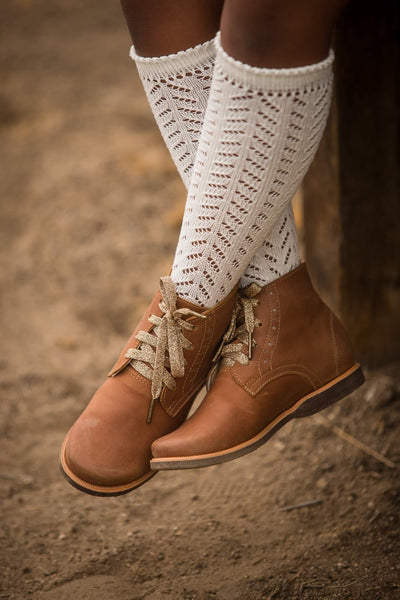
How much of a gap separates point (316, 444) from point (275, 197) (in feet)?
2.36

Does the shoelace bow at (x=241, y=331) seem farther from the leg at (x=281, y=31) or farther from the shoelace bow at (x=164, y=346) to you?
the leg at (x=281, y=31)

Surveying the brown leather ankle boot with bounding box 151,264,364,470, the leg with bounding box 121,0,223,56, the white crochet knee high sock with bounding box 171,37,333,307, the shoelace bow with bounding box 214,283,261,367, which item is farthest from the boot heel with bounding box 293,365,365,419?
the leg with bounding box 121,0,223,56

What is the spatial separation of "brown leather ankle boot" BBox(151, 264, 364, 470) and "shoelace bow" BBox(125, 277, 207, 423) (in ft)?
0.26

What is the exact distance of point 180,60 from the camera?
1024mm

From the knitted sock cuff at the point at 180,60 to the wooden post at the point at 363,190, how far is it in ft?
1.51

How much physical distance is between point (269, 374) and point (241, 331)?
9 cm

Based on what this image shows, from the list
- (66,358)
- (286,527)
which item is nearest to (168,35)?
(286,527)

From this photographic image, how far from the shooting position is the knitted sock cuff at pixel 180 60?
40.2 inches

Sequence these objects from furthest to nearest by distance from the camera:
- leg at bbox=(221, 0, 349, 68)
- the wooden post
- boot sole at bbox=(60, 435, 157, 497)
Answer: the wooden post, boot sole at bbox=(60, 435, 157, 497), leg at bbox=(221, 0, 349, 68)

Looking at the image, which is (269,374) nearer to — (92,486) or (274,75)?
(92,486)

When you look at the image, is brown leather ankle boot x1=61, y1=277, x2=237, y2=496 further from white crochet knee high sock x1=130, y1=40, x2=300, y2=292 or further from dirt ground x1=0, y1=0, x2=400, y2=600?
dirt ground x1=0, y1=0, x2=400, y2=600

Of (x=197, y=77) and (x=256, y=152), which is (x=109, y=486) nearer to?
(x=256, y=152)

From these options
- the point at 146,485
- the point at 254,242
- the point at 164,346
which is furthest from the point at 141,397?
the point at 146,485

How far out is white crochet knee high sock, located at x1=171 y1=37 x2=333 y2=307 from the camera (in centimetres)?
87
